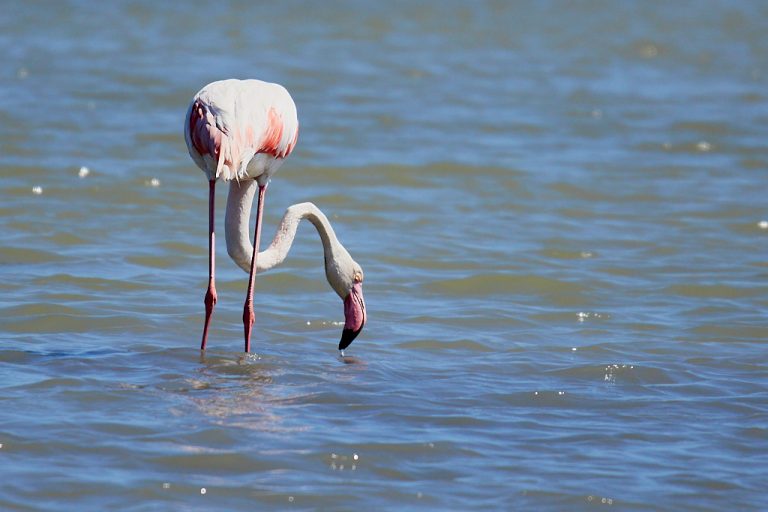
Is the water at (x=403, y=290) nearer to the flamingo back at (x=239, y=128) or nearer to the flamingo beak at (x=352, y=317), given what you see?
the flamingo beak at (x=352, y=317)

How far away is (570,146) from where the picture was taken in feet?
44.9

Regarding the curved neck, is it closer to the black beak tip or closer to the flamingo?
the flamingo

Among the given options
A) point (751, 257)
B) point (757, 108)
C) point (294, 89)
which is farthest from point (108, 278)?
point (757, 108)

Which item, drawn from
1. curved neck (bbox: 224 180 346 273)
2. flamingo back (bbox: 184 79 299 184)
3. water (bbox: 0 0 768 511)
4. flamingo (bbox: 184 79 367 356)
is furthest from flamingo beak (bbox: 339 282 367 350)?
flamingo back (bbox: 184 79 299 184)

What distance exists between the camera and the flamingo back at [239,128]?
678cm

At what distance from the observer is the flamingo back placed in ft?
22.2

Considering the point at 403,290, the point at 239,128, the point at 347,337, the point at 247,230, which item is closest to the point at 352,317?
the point at 347,337

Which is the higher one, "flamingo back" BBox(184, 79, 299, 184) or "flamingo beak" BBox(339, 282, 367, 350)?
"flamingo back" BBox(184, 79, 299, 184)

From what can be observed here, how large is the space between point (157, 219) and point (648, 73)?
9988mm

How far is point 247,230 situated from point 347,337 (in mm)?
849

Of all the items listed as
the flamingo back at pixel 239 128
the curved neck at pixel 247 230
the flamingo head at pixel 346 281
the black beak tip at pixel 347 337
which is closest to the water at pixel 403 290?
the black beak tip at pixel 347 337

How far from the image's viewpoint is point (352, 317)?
719 centimetres

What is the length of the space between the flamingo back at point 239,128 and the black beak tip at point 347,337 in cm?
105

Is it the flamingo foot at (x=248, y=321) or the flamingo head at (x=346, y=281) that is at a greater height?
the flamingo head at (x=346, y=281)
